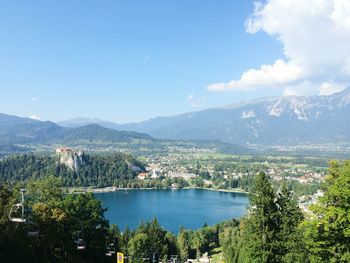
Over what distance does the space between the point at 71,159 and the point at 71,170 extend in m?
3.73

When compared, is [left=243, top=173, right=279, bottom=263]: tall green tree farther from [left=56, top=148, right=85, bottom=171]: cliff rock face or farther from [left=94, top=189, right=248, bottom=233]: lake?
[left=56, top=148, right=85, bottom=171]: cliff rock face

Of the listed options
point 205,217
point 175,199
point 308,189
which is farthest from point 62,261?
point 308,189

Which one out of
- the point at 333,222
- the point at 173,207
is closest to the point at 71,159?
the point at 173,207

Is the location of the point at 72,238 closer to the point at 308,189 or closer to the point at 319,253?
the point at 319,253

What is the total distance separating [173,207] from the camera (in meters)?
69.0

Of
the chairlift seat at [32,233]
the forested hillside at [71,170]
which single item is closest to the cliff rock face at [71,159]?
the forested hillside at [71,170]

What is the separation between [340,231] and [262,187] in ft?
10.6

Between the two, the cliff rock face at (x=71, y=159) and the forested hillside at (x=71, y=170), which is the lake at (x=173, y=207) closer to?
the forested hillside at (x=71, y=170)

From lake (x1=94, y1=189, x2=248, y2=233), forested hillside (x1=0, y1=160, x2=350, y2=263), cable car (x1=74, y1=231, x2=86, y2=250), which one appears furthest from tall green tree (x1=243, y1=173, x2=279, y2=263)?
lake (x1=94, y1=189, x2=248, y2=233)

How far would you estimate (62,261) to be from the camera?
525 inches

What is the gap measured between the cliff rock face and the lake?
24.8 m

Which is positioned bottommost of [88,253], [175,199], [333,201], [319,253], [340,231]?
[175,199]

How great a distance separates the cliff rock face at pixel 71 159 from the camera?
112 meters

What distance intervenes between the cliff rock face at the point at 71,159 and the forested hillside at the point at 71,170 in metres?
1.07
